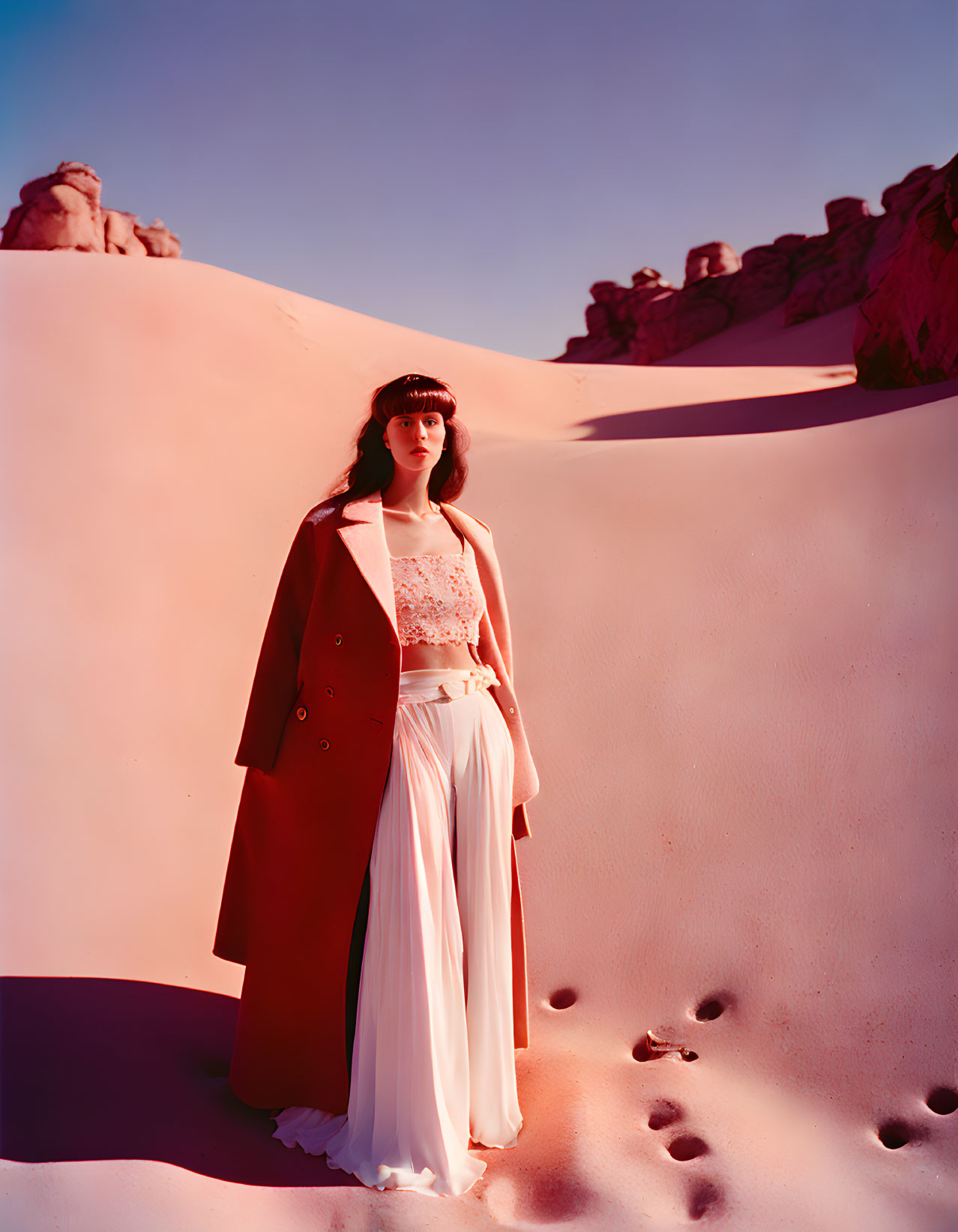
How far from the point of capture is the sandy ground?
2.72 metres

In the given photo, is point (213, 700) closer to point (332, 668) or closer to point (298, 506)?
point (298, 506)

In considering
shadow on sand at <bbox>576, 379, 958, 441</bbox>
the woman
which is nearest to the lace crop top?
the woman

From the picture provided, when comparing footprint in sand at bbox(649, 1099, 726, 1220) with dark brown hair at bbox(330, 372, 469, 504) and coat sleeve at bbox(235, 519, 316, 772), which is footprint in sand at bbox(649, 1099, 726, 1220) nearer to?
coat sleeve at bbox(235, 519, 316, 772)

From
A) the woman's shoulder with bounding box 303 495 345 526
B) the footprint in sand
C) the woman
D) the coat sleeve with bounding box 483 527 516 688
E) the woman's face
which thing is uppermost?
the woman's face

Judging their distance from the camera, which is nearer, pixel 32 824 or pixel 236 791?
pixel 32 824

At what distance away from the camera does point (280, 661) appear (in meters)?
2.93

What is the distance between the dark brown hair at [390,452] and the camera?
291 centimetres

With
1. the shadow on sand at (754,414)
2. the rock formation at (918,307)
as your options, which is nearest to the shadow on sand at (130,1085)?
the shadow on sand at (754,414)

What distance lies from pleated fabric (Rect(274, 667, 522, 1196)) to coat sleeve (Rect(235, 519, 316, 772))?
36 cm

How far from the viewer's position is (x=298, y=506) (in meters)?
6.69

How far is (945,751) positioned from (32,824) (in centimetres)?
377

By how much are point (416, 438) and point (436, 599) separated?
0.48 m

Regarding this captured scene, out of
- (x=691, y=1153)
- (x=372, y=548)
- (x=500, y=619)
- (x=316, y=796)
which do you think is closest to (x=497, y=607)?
(x=500, y=619)

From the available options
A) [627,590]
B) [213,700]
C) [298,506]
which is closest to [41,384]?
[298,506]
